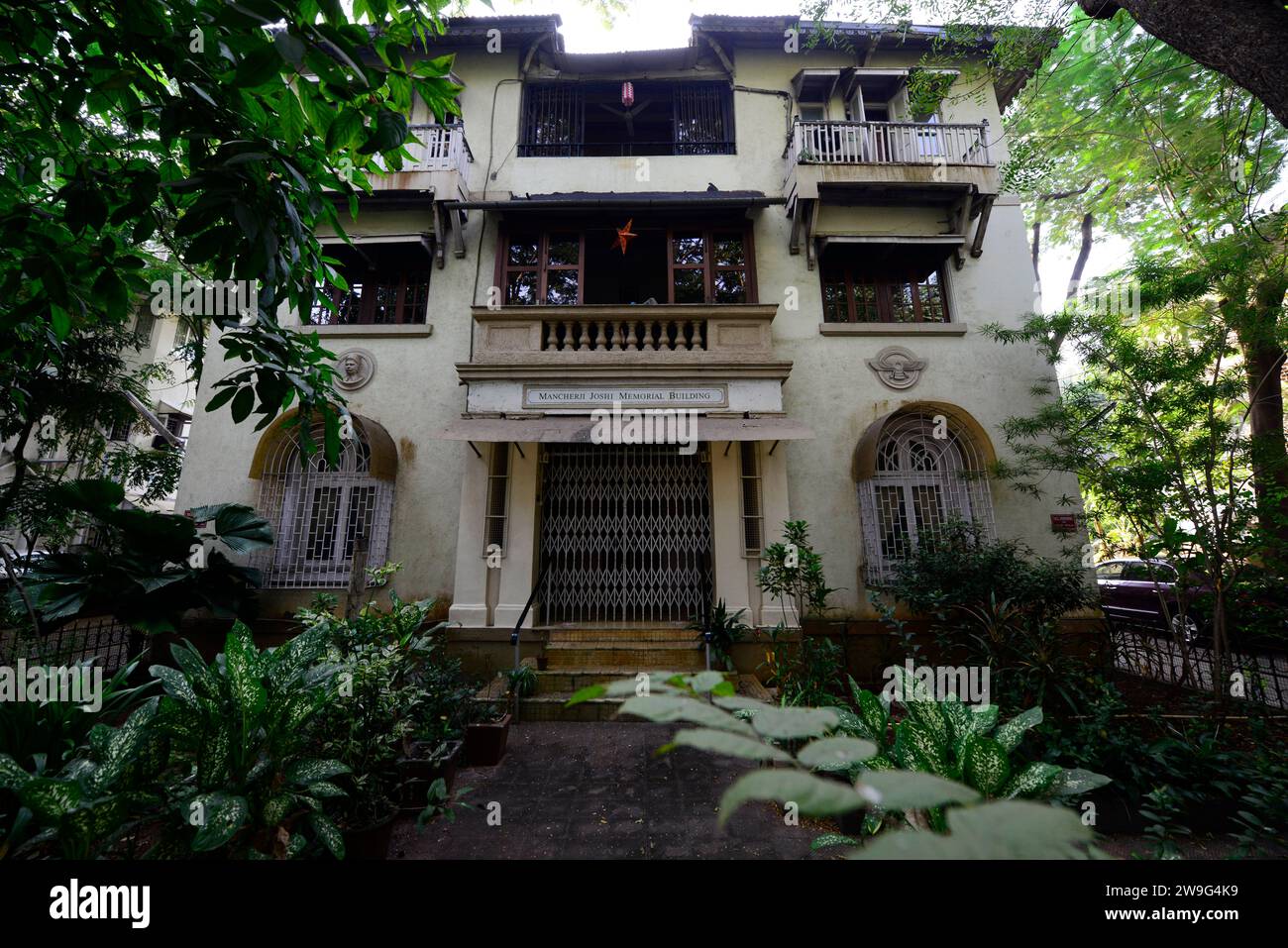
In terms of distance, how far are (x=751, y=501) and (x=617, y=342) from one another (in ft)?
9.96

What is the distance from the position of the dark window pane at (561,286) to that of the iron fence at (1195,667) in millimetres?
8690

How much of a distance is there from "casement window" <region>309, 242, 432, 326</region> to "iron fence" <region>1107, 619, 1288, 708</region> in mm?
10765

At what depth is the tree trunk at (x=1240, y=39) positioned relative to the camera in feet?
9.31

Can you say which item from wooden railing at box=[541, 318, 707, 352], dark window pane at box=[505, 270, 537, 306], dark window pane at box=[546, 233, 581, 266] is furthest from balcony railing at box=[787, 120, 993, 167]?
dark window pane at box=[505, 270, 537, 306]

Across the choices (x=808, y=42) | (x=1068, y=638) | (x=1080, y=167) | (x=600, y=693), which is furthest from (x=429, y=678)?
(x=1080, y=167)

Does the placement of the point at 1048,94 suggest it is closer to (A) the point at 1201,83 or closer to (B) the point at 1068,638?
(A) the point at 1201,83

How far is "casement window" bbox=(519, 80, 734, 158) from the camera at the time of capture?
28.7 feet

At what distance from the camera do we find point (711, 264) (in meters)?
8.12

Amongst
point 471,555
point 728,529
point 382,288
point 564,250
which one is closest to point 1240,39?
point 728,529

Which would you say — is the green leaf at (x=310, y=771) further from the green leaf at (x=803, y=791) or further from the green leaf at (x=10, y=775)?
the green leaf at (x=803, y=791)

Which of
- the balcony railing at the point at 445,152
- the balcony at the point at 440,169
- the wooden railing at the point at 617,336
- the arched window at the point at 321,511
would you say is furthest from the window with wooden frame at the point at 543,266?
the arched window at the point at 321,511

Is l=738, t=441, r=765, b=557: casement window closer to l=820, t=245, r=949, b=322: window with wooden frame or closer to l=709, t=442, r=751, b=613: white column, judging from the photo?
l=709, t=442, r=751, b=613: white column

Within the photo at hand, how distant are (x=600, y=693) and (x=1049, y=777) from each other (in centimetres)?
232

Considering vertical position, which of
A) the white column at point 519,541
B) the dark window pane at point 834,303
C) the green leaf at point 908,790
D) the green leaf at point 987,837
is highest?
the dark window pane at point 834,303
